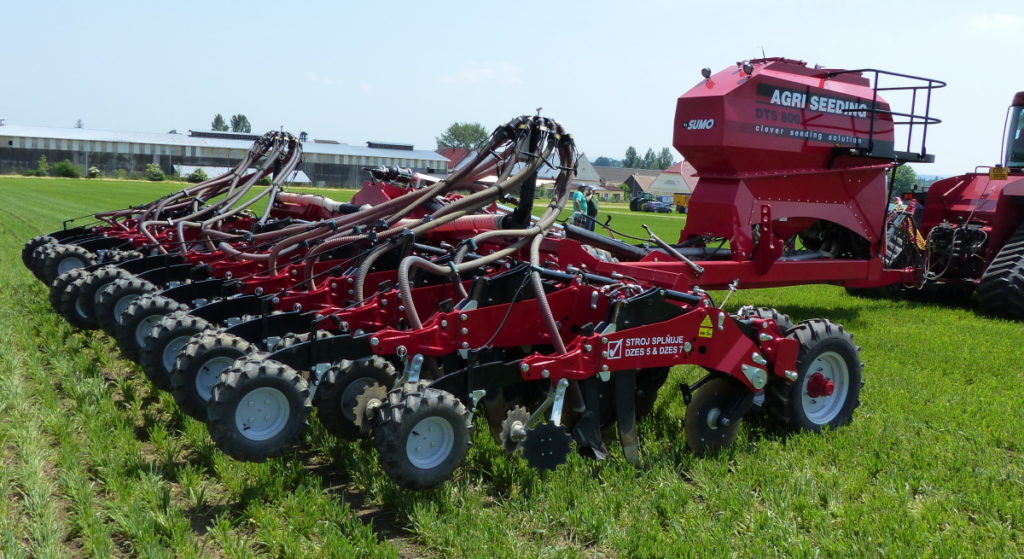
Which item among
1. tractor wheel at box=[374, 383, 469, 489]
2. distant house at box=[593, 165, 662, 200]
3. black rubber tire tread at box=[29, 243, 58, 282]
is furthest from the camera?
distant house at box=[593, 165, 662, 200]

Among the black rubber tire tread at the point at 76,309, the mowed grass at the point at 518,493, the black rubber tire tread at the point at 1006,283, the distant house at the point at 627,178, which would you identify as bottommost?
the mowed grass at the point at 518,493

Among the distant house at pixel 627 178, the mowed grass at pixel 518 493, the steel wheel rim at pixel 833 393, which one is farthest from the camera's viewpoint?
the distant house at pixel 627 178

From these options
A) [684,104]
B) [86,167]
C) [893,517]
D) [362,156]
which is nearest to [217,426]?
[893,517]

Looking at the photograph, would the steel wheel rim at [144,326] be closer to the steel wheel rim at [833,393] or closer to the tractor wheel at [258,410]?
the tractor wheel at [258,410]

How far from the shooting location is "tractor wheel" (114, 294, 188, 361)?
6055mm

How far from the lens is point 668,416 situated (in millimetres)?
5523

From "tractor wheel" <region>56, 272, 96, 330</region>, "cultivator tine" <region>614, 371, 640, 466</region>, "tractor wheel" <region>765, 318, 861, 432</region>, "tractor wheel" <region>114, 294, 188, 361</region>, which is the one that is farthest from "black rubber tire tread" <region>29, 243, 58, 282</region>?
"tractor wheel" <region>765, 318, 861, 432</region>

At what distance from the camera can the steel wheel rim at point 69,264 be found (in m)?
9.40

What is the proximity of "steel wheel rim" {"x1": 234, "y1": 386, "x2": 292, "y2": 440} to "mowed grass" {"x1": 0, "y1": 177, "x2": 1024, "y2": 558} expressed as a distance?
26cm

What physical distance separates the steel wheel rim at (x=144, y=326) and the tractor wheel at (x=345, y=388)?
6.20 ft

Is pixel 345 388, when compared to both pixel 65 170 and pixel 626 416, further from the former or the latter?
pixel 65 170

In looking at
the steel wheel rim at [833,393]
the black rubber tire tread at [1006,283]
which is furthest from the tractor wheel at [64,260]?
the black rubber tire tread at [1006,283]

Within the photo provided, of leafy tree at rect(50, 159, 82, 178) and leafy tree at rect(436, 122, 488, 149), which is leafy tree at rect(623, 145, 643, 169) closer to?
leafy tree at rect(436, 122, 488, 149)

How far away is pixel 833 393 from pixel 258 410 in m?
3.49
